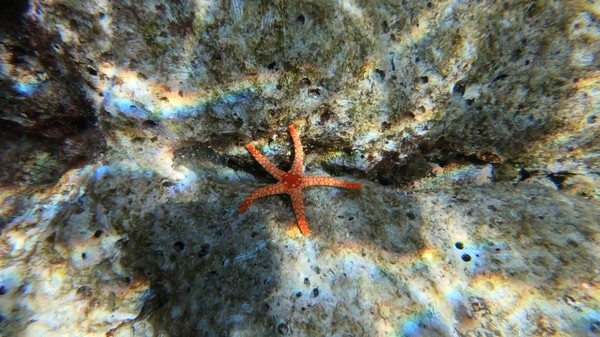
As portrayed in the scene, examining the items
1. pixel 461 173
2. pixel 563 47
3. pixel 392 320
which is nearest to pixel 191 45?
pixel 392 320

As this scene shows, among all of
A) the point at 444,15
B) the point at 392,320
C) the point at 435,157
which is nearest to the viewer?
the point at 392,320

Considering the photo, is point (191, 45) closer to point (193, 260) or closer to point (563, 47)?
point (193, 260)

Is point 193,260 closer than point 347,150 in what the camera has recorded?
Yes

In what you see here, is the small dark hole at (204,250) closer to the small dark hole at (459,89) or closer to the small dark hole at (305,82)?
the small dark hole at (305,82)

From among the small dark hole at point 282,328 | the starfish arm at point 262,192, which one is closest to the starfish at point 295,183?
the starfish arm at point 262,192

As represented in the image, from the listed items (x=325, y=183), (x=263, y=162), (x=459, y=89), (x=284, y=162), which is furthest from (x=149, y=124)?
(x=459, y=89)

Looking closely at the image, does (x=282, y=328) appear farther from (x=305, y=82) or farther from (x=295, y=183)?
(x=305, y=82)

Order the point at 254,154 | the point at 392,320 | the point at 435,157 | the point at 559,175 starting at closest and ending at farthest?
1. the point at 392,320
2. the point at 254,154
3. the point at 559,175
4. the point at 435,157
